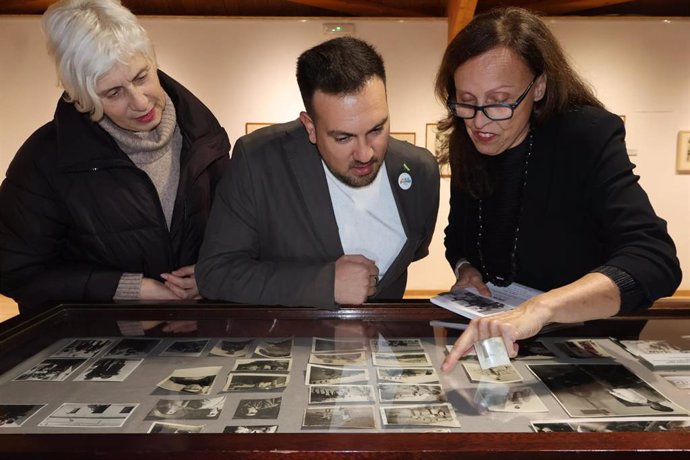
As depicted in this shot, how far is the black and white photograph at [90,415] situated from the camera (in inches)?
37.6

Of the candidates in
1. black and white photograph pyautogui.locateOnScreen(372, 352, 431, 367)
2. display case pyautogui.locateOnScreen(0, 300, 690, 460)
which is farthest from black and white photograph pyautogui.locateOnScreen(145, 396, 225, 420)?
black and white photograph pyautogui.locateOnScreen(372, 352, 431, 367)

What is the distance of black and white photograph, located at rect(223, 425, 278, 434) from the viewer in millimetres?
911

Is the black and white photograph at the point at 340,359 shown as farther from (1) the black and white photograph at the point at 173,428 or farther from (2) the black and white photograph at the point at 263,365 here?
(1) the black and white photograph at the point at 173,428

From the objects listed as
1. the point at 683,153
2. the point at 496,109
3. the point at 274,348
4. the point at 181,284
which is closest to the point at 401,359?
the point at 274,348

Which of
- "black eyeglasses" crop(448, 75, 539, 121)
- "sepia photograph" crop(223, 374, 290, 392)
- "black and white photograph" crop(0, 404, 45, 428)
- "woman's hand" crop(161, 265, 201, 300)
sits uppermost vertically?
"black eyeglasses" crop(448, 75, 539, 121)

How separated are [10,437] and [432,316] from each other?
1031mm

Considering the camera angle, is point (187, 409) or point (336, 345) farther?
point (336, 345)

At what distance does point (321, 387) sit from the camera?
1.10 m

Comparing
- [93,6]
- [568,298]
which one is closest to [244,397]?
[568,298]

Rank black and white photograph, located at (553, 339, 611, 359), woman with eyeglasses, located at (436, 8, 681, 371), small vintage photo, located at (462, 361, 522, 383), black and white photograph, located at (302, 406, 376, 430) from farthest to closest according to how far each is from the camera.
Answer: woman with eyeglasses, located at (436, 8, 681, 371) < black and white photograph, located at (553, 339, 611, 359) < small vintage photo, located at (462, 361, 522, 383) < black and white photograph, located at (302, 406, 376, 430)

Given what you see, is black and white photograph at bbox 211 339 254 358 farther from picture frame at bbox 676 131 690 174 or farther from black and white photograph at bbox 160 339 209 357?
picture frame at bbox 676 131 690 174

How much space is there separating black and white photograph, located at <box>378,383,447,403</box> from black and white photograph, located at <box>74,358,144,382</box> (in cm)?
55

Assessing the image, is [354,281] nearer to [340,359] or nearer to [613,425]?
[340,359]

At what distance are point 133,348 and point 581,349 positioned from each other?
1075 millimetres
